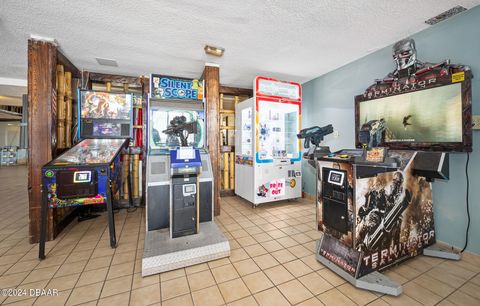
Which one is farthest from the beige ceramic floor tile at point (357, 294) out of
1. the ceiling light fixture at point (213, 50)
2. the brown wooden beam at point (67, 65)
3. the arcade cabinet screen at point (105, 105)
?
the brown wooden beam at point (67, 65)

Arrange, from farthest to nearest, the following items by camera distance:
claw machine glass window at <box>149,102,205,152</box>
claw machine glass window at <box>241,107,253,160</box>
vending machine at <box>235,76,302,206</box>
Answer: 1. claw machine glass window at <box>241,107,253,160</box>
2. vending machine at <box>235,76,302,206</box>
3. claw machine glass window at <box>149,102,205,152</box>

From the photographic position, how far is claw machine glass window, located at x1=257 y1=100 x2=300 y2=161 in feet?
13.3

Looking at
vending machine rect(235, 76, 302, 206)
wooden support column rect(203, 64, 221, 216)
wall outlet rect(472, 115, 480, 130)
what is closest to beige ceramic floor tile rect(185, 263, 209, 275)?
wooden support column rect(203, 64, 221, 216)

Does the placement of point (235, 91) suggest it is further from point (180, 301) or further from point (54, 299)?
point (54, 299)

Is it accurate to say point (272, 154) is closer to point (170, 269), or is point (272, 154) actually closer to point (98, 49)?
point (170, 269)

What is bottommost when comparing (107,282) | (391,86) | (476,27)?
(107,282)

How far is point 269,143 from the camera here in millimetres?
4297

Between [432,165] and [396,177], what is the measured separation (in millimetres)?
349

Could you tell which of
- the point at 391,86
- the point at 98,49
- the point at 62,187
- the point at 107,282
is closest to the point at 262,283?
the point at 107,282

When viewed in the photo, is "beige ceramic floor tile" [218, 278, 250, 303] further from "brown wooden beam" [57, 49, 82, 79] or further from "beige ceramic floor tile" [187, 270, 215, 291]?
"brown wooden beam" [57, 49, 82, 79]

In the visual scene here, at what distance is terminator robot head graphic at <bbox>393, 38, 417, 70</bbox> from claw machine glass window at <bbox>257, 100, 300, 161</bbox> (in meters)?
1.83

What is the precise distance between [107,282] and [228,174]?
3.35m

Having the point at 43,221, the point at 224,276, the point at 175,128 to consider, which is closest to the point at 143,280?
the point at 224,276

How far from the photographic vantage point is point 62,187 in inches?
89.4
